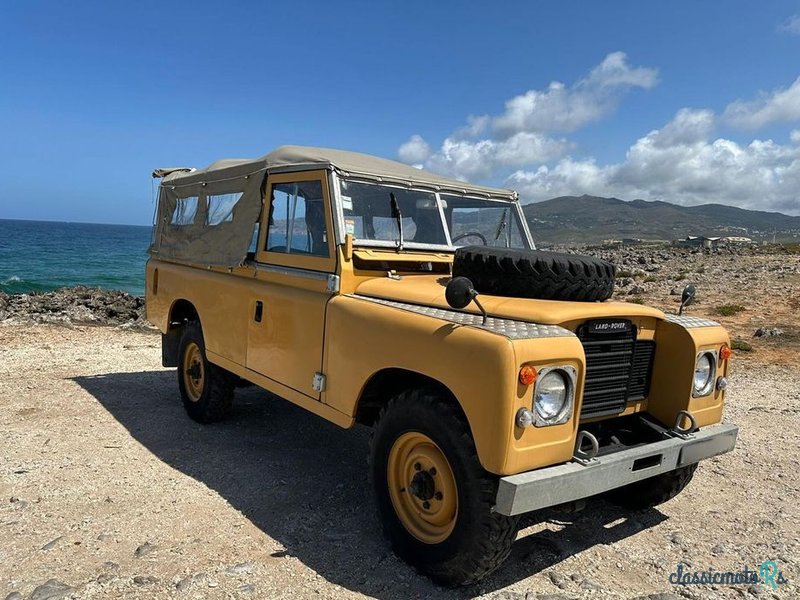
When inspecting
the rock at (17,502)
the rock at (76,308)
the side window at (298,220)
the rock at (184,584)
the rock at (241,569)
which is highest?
the side window at (298,220)

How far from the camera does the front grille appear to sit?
337cm

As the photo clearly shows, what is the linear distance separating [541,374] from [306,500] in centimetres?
232

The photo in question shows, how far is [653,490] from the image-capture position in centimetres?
421

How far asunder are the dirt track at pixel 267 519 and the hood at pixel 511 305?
59.9 inches

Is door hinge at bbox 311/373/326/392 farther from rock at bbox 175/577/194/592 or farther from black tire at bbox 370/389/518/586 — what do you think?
rock at bbox 175/577/194/592

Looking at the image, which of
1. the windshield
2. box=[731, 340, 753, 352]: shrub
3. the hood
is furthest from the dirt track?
box=[731, 340, 753, 352]: shrub

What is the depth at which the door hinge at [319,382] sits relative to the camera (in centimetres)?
405

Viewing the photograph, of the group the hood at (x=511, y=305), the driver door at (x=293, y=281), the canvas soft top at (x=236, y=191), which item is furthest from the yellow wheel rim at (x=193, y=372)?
the hood at (x=511, y=305)

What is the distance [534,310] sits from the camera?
10.6 ft

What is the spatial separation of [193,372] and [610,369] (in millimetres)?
4363

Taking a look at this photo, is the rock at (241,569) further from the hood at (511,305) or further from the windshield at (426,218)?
the windshield at (426,218)

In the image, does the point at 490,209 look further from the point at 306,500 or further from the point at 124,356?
the point at 124,356

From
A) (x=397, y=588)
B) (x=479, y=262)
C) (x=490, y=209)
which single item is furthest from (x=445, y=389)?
(x=490, y=209)

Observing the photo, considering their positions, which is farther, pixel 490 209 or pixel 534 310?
pixel 490 209
